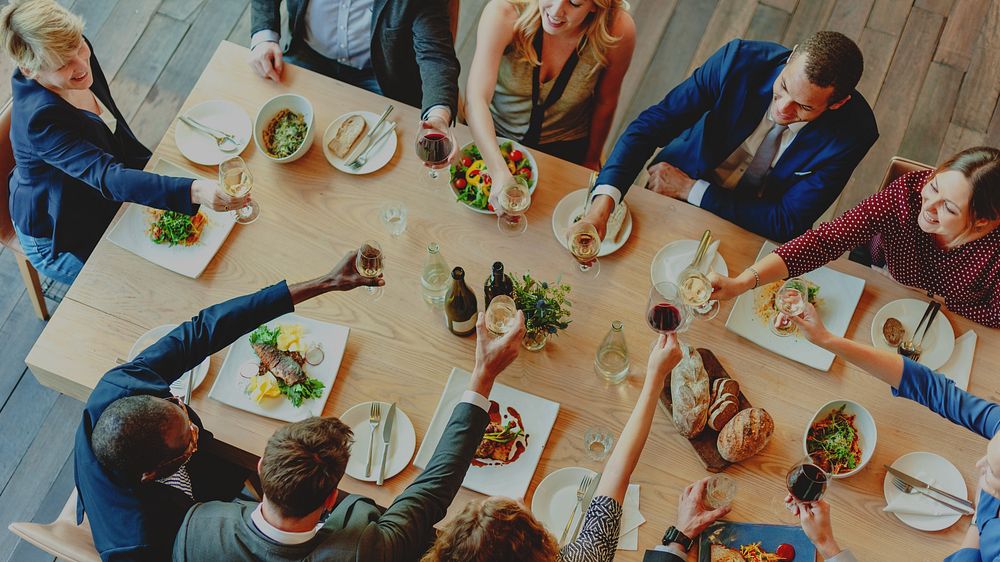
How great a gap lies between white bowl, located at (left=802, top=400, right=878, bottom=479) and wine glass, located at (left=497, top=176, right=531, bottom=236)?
0.94m

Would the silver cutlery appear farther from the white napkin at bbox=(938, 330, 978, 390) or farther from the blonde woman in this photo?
the white napkin at bbox=(938, 330, 978, 390)

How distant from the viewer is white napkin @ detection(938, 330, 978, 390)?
6.57ft

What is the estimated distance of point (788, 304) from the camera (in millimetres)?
2021

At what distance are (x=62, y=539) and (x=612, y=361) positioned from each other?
54.6 inches

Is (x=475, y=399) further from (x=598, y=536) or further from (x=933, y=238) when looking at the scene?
(x=933, y=238)

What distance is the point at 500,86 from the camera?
269 cm

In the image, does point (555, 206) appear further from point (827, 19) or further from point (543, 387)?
point (827, 19)

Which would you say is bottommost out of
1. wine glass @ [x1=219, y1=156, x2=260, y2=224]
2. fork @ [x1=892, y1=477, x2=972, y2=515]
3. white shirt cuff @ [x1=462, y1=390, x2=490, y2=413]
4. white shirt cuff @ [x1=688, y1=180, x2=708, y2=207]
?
white shirt cuff @ [x1=462, y1=390, x2=490, y2=413]

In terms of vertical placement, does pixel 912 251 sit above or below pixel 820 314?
above

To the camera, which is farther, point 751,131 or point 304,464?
point 751,131

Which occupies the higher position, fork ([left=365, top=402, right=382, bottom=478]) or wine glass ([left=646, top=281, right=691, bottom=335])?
wine glass ([left=646, top=281, right=691, bottom=335])

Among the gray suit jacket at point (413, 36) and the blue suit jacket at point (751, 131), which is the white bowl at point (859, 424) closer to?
the blue suit jacket at point (751, 131)

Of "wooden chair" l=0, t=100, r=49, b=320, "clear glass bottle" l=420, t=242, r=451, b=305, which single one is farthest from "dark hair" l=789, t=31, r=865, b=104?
"wooden chair" l=0, t=100, r=49, b=320

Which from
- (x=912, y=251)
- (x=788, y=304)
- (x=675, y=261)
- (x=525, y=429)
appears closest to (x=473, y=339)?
(x=525, y=429)
